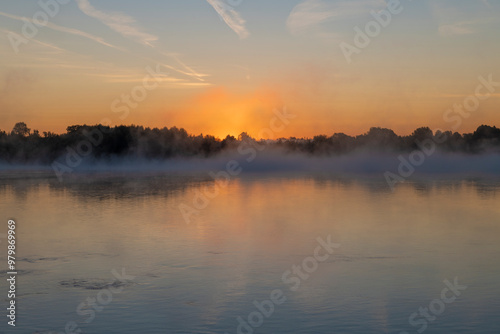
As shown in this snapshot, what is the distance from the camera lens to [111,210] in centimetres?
3853

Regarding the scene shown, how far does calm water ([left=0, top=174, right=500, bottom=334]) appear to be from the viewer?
45.9 ft

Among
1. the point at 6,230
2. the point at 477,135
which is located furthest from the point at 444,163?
the point at 6,230

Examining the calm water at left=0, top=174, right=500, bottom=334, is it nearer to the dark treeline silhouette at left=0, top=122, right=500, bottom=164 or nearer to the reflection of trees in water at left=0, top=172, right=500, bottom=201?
the reflection of trees in water at left=0, top=172, right=500, bottom=201

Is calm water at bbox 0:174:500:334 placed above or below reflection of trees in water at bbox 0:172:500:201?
below

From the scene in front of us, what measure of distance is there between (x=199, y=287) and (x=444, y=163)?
13950 cm

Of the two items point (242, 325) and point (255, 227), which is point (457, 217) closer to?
point (255, 227)

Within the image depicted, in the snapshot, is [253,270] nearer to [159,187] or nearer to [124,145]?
[159,187]

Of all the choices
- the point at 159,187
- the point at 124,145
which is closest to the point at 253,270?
the point at 159,187

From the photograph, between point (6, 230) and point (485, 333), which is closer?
point (485, 333)

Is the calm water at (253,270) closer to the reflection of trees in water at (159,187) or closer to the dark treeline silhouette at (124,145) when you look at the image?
the reflection of trees in water at (159,187)

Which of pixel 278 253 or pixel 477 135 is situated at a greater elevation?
pixel 477 135

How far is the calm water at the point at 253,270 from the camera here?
45.9ft

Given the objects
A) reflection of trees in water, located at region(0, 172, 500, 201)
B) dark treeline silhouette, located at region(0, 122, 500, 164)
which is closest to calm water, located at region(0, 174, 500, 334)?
reflection of trees in water, located at region(0, 172, 500, 201)

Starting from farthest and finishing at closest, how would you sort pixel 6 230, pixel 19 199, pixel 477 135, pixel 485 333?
pixel 477 135
pixel 19 199
pixel 6 230
pixel 485 333
